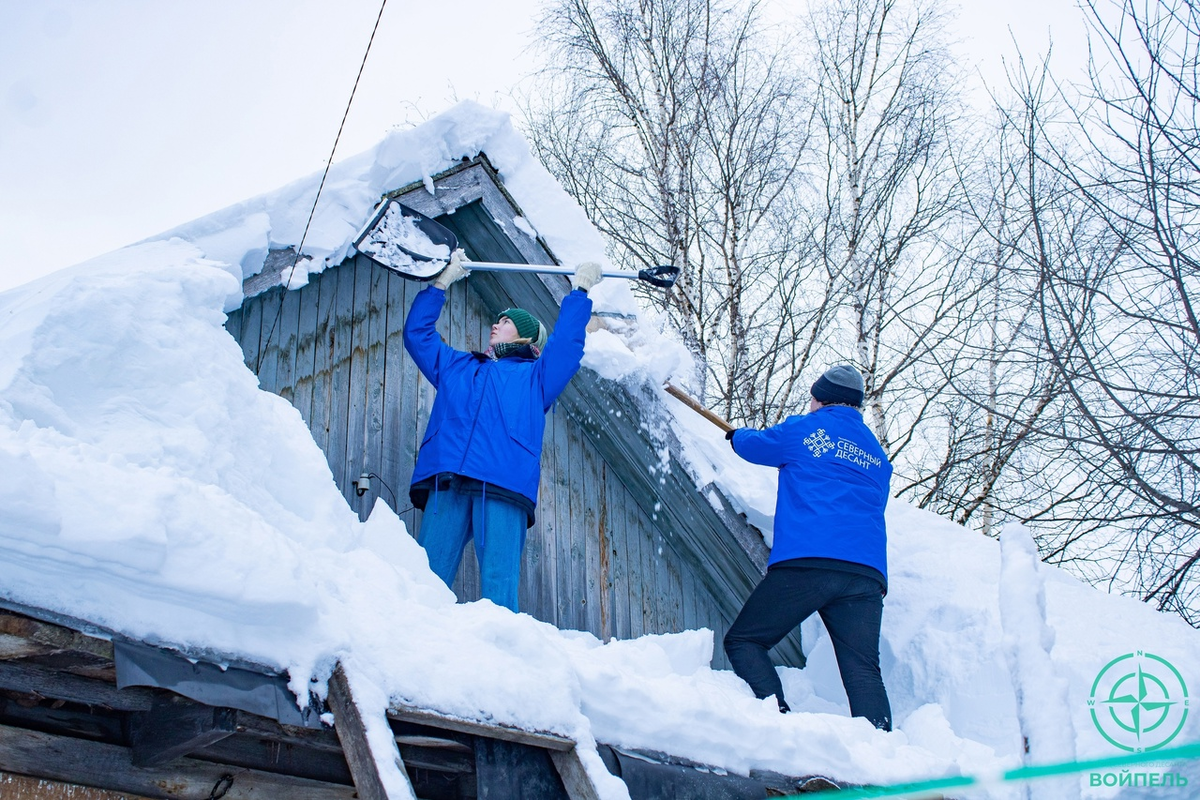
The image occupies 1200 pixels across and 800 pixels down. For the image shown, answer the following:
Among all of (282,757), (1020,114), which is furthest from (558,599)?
(1020,114)

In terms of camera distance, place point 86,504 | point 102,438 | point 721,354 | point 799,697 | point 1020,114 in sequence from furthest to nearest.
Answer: point 721,354 → point 1020,114 → point 799,697 → point 102,438 → point 86,504

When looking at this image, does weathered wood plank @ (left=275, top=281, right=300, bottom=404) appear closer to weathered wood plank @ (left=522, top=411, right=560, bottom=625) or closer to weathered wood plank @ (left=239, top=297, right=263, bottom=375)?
weathered wood plank @ (left=239, top=297, right=263, bottom=375)

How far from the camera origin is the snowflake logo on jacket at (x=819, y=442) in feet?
14.0

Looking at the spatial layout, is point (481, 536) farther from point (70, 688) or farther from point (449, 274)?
point (70, 688)

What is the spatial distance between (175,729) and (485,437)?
5.58 feet

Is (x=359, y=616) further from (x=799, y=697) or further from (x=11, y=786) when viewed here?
(x=799, y=697)

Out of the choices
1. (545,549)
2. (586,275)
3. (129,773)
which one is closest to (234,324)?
(586,275)

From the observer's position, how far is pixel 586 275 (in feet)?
13.4

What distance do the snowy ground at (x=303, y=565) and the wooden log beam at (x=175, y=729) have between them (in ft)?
0.60

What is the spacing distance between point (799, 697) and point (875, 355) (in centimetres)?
649

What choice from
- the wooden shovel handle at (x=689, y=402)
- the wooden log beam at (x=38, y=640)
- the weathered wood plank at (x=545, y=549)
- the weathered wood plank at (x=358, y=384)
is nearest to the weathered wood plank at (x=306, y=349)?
the weathered wood plank at (x=358, y=384)

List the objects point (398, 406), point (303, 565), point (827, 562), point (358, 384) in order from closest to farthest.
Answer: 1. point (303, 565)
2. point (827, 562)
3. point (358, 384)
4. point (398, 406)

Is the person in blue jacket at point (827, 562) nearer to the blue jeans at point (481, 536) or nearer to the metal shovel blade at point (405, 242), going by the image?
the blue jeans at point (481, 536)

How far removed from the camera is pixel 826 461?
13.9 ft
